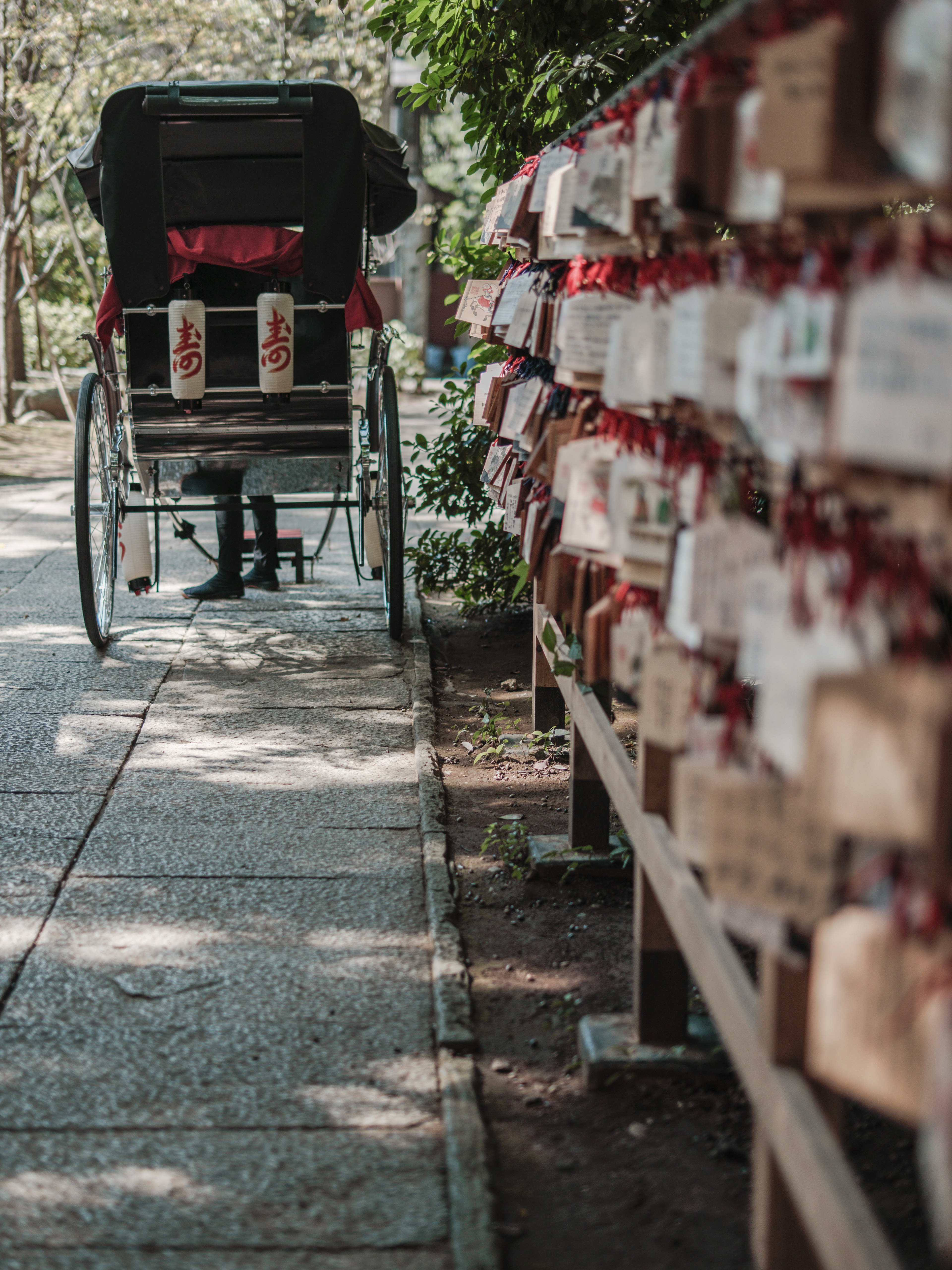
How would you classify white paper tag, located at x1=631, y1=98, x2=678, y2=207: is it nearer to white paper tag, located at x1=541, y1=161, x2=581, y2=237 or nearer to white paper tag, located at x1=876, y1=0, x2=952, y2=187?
white paper tag, located at x1=541, y1=161, x2=581, y2=237

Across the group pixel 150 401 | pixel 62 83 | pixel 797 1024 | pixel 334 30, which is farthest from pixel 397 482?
pixel 334 30

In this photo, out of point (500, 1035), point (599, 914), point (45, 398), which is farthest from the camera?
point (45, 398)

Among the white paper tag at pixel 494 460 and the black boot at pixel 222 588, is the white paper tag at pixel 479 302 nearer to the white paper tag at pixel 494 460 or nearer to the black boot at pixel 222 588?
the white paper tag at pixel 494 460

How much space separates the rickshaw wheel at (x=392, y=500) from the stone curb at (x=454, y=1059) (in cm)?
127

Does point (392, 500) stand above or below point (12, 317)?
below

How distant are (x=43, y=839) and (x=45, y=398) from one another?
1445 cm

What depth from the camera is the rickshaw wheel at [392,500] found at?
19.1ft

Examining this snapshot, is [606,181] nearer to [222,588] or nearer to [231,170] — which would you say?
[231,170]

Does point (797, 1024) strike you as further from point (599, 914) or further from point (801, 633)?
point (599, 914)

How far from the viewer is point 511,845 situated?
164 inches

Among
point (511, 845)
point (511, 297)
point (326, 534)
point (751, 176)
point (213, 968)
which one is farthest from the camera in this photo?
point (326, 534)

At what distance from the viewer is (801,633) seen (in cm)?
158

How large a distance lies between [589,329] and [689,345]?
0.84 m

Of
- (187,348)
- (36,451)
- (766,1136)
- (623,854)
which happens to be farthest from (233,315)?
(36,451)
